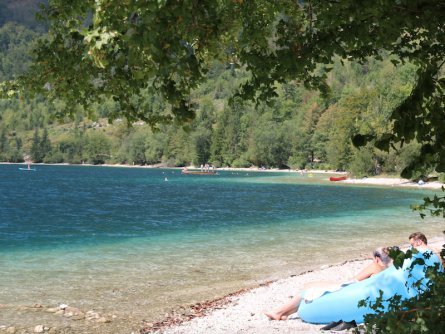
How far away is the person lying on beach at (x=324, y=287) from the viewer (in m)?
10.6

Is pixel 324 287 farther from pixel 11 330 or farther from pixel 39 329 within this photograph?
pixel 11 330

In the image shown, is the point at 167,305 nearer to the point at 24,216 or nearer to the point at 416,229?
the point at 416,229

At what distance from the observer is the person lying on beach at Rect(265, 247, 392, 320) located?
10.6 meters

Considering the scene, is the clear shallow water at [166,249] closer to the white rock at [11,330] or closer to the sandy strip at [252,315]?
the white rock at [11,330]

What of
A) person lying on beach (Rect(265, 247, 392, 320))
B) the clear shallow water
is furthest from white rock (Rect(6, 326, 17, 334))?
person lying on beach (Rect(265, 247, 392, 320))

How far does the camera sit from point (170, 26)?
3701mm

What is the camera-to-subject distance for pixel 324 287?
10.6 meters

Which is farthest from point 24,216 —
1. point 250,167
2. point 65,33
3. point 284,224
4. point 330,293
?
point 250,167

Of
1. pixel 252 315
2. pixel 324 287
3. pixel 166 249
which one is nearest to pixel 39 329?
pixel 252 315

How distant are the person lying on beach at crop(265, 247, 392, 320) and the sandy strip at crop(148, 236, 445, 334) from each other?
0.61ft

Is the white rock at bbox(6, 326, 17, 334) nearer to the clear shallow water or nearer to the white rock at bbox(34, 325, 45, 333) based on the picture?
the white rock at bbox(34, 325, 45, 333)

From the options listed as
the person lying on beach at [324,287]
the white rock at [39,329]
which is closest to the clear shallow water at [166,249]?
the white rock at [39,329]

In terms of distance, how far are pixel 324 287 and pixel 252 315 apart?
2.47m

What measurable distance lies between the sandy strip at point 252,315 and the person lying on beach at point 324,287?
187 mm
